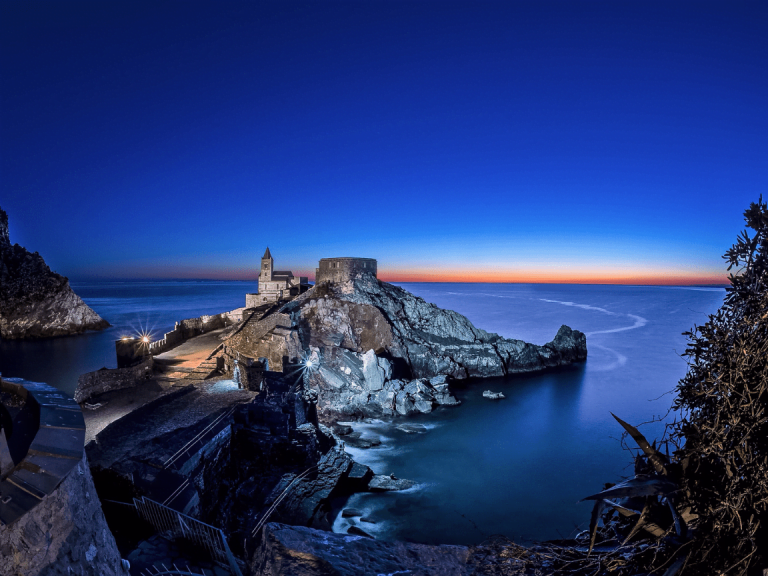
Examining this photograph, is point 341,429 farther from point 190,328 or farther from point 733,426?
point 733,426

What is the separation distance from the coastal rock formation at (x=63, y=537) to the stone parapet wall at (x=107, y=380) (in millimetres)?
13024

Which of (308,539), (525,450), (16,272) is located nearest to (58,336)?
(16,272)

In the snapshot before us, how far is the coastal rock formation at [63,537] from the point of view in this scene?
2.14 meters

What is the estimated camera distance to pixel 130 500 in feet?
20.6

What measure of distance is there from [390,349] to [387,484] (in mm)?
14436

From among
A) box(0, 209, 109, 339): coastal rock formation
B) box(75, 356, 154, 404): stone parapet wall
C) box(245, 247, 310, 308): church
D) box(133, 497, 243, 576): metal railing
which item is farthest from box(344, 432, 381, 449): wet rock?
box(0, 209, 109, 339): coastal rock formation

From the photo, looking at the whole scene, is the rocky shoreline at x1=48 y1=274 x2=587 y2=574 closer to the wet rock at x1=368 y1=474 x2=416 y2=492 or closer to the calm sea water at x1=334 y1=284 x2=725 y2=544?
the wet rock at x1=368 y1=474 x2=416 y2=492

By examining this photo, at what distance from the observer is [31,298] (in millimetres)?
37938

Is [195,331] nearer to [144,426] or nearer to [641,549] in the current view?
[144,426]

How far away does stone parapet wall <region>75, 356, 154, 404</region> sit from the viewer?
13.0m

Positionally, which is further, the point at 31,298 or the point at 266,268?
the point at 266,268

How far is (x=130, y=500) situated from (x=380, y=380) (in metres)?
17.8

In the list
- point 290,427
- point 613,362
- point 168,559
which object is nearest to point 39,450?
point 168,559

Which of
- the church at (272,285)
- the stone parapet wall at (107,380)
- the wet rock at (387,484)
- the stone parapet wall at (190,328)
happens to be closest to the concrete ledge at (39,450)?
the wet rock at (387,484)
